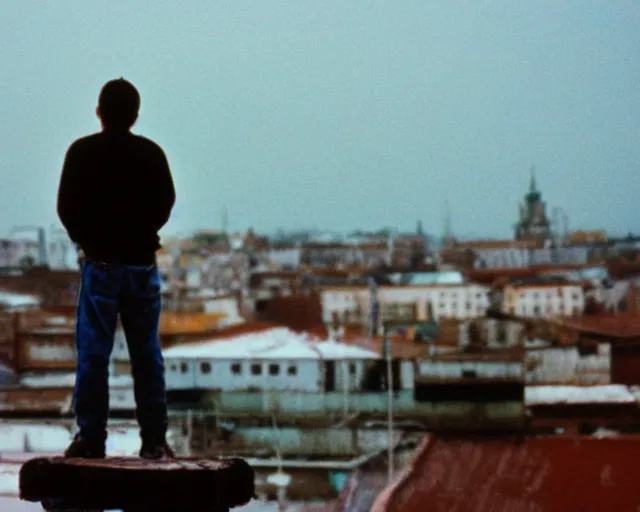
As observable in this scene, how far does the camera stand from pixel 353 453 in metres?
5.54

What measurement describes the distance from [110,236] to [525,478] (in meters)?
2.59

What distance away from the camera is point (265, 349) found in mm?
6074

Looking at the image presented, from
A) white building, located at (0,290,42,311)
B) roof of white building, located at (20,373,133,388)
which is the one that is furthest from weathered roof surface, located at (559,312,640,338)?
white building, located at (0,290,42,311)

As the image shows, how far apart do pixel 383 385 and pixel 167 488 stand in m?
4.80

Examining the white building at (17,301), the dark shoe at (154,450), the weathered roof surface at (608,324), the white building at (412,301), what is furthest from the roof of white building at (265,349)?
the dark shoe at (154,450)

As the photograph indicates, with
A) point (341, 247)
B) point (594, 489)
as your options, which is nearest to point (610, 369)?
point (594, 489)

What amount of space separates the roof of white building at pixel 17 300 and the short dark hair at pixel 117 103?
18.1 feet

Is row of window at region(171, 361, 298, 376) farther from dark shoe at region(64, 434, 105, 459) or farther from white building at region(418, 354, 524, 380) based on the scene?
dark shoe at region(64, 434, 105, 459)

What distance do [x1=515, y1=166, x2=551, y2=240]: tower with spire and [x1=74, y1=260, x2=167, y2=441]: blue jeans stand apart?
4640 millimetres

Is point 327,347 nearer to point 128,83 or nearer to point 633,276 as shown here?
point 633,276

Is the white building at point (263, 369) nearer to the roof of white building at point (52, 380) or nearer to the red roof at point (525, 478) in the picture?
the roof of white building at point (52, 380)

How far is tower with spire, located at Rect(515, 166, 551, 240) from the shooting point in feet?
20.4

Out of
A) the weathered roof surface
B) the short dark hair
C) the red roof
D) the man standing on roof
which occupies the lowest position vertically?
the red roof

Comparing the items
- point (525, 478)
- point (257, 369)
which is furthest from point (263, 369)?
point (525, 478)
